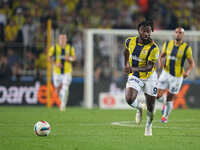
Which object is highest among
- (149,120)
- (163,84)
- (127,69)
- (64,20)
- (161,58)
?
(127,69)

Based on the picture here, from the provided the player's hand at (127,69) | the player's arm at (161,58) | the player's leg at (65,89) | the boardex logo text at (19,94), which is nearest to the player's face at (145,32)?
the player's hand at (127,69)

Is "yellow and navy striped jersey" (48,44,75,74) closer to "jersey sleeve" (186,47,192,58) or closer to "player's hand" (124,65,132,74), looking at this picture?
"jersey sleeve" (186,47,192,58)

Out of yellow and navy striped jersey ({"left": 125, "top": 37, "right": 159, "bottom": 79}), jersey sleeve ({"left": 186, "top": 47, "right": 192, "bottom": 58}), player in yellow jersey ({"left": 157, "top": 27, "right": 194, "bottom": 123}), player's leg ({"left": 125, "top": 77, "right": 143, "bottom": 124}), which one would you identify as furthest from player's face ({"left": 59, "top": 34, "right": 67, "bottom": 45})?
player's leg ({"left": 125, "top": 77, "right": 143, "bottom": 124})

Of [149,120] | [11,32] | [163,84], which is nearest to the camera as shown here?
[149,120]

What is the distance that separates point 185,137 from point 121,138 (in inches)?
48.3

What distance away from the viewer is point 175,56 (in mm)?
13383

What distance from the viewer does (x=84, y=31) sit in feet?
66.9

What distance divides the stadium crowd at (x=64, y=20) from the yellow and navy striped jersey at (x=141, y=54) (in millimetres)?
10229

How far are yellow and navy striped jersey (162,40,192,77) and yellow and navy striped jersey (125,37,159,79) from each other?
413 cm

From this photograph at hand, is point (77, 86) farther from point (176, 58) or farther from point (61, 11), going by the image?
point (176, 58)

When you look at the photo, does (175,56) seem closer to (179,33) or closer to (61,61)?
(179,33)

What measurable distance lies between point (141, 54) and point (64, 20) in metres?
12.7

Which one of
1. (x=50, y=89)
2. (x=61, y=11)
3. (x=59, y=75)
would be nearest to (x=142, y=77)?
(x=59, y=75)

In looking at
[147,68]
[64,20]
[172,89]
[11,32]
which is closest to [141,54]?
[147,68]
